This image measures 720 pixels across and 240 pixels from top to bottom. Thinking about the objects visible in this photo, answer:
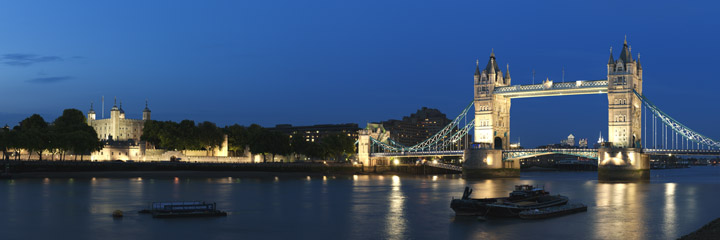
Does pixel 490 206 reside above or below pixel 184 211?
above

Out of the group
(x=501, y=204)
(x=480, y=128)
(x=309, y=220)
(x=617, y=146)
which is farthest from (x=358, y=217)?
(x=480, y=128)

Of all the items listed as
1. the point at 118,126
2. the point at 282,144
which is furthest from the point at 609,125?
the point at 118,126

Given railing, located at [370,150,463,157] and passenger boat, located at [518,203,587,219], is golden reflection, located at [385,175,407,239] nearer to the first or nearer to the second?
passenger boat, located at [518,203,587,219]

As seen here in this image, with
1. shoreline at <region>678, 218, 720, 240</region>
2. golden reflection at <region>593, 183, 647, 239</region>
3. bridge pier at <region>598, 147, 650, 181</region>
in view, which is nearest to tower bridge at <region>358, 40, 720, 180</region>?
bridge pier at <region>598, 147, 650, 181</region>

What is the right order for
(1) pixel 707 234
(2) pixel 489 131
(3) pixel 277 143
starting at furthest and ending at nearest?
1. (3) pixel 277 143
2. (2) pixel 489 131
3. (1) pixel 707 234

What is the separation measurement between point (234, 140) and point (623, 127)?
5970 centimetres

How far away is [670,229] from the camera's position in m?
34.3

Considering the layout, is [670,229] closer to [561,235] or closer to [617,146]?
[561,235]

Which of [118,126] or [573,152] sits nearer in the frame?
[573,152]

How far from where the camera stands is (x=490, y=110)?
9919 centimetres

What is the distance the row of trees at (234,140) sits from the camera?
11188 centimetres

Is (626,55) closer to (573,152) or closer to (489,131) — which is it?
(573,152)

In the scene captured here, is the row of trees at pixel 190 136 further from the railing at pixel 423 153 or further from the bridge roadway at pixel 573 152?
the bridge roadway at pixel 573 152

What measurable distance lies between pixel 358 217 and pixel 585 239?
12471mm
